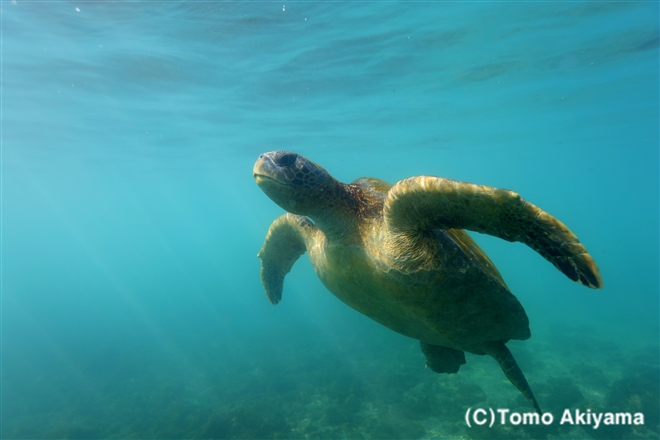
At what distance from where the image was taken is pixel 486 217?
2924 mm

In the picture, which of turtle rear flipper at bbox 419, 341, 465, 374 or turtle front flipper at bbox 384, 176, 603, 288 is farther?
turtle rear flipper at bbox 419, 341, 465, 374

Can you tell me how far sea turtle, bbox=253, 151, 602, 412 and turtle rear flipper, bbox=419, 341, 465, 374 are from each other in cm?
112

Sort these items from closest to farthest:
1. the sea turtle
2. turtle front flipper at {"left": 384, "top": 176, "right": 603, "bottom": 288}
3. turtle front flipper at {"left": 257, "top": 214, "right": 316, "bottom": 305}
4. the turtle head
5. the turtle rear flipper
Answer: turtle front flipper at {"left": 384, "top": 176, "right": 603, "bottom": 288}
the sea turtle
the turtle head
turtle front flipper at {"left": 257, "top": 214, "right": 316, "bottom": 305}
the turtle rear flipper

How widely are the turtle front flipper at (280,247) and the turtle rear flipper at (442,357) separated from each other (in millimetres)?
2615

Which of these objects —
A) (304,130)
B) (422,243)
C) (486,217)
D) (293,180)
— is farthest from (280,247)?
(304,130)

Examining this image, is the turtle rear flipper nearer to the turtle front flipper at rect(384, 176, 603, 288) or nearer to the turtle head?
the turtle front flipper at rect(384, 176, 603, 288)

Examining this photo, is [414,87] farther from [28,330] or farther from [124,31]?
[28,330]

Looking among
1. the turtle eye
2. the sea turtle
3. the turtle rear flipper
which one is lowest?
the turtle rear flipper

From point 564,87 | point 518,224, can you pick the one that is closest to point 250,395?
point 518,224

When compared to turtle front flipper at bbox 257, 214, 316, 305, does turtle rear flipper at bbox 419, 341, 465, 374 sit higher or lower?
lower

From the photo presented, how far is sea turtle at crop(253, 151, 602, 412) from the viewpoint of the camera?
2738 millimetres

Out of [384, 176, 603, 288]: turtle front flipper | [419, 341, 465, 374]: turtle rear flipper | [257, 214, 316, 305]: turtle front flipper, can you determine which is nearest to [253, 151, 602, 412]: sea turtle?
[384, 176, 603, 288]: turtle front flipper

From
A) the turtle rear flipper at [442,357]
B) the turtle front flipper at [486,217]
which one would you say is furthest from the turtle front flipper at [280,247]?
the turtle rear flipper at [442,357]

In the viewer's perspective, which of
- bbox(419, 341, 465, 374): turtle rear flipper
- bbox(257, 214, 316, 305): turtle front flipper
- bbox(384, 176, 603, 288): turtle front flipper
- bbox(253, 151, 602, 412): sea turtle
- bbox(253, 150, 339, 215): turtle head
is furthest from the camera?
bbox(419, 341, 465, 374): turtle rear flipper
